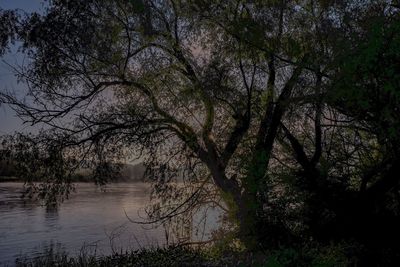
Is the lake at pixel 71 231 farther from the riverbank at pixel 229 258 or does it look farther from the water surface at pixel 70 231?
the riverbank at pixel 229 258

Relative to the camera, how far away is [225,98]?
602 inches

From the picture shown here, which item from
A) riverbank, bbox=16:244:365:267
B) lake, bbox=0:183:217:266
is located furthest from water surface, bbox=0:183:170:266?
riverbank, bbox=16:244:365:267

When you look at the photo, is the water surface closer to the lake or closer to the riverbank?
the lake

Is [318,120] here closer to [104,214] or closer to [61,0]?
[61,0]

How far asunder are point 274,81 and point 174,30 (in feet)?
12.1

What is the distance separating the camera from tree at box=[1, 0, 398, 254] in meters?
11.6

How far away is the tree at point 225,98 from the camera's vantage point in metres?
11.6

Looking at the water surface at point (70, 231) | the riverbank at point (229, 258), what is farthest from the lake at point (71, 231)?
the riverbank at point (229, 258)

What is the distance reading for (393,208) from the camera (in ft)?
37.0

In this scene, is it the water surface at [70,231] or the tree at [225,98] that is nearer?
the tree at [225,98]

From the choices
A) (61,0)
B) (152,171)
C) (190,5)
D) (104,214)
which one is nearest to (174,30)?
(190,5)

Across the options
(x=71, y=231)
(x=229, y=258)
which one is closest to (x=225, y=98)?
(x=229, y=258)

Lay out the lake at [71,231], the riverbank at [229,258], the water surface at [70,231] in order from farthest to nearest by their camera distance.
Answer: the water surface at [70,231] < the lake at [71,231] < the riverbank at [229,258]

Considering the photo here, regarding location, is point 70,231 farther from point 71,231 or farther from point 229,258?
point 229,258
